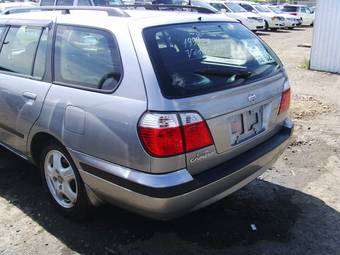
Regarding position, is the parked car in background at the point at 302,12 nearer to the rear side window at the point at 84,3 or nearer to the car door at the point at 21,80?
the rear side window at the point at 84,3

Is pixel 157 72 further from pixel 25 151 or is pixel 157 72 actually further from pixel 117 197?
pixel 25 151

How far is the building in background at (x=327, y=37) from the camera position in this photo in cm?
980

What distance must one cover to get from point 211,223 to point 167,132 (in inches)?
48.1

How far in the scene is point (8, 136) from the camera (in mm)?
4055

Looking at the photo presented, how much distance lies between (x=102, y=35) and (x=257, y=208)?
2.01 metres

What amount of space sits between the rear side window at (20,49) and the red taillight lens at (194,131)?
5.61 feet

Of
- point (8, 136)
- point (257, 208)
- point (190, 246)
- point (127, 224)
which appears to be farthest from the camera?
point (8, 136)

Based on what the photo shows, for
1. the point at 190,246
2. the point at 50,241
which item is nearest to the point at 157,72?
the point at 190,246

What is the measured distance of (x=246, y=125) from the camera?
3.19m

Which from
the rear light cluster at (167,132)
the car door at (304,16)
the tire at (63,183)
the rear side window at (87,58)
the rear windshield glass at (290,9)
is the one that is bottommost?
the car door at (304,16)

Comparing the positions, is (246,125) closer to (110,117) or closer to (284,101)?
(284,101)

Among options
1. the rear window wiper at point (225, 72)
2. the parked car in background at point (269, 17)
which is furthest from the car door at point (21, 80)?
the parked car in background at point (269, 17)

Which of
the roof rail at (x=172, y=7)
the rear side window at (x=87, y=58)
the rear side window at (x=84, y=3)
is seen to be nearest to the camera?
the rear side window at (x=87, y=58)

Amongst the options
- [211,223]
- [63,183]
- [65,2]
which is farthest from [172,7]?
[65,2]
